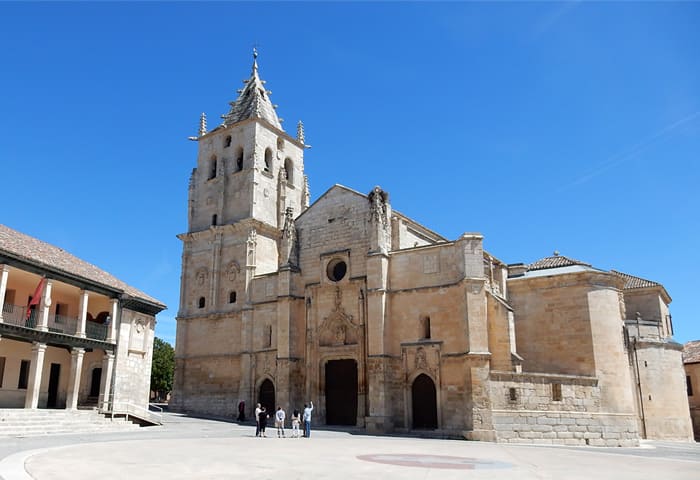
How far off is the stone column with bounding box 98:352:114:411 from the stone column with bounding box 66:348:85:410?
1.30 meters

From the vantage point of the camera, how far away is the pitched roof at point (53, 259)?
80.6 feet

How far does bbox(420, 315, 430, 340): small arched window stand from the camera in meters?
28.6

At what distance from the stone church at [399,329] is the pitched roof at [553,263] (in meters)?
0.18

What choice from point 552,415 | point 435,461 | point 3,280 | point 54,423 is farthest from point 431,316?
point 3,280

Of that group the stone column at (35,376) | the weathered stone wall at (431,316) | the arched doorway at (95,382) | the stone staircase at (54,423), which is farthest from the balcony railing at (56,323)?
the weathered stone wall at (431,316)

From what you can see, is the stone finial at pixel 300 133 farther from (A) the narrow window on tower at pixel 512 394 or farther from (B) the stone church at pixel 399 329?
(A) the narrow window on tower at pixel 512 394

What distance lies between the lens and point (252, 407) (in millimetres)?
33719

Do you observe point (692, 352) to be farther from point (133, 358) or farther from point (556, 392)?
point (133, 358)

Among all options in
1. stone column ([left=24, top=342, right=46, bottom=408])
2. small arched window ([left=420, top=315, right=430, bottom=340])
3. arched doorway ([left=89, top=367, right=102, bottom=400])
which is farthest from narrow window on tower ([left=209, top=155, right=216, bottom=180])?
small arched window ([left=420, top=315, right=430, bottom=340])

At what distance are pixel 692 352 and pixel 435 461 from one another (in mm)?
40298

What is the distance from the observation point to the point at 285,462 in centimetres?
1323

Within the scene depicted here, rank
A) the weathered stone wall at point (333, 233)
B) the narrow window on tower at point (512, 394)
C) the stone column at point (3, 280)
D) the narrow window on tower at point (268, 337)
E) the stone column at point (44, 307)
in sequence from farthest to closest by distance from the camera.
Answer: the narrow window on tower at point (268, 337)
the weathered stone wall at point (333, 233)
the stone column at point (44, 307)
the narrow window on tower at point (512, 394)
the stone column at point (3, 280)

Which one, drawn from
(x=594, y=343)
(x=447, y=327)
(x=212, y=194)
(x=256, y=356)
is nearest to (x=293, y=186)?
(x=212, y=194)

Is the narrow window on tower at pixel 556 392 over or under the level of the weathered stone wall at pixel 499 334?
under
